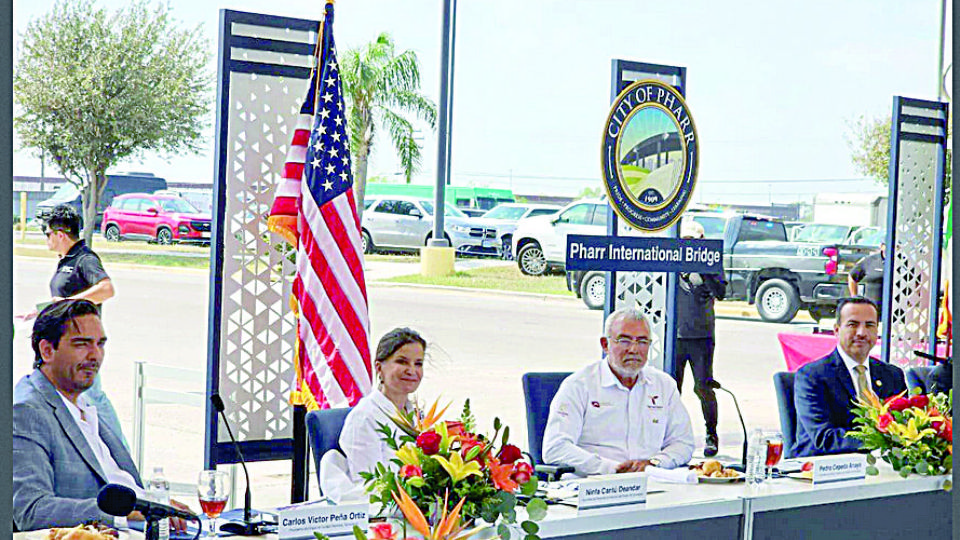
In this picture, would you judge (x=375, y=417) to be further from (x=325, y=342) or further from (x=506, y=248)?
(x=506, y=248)

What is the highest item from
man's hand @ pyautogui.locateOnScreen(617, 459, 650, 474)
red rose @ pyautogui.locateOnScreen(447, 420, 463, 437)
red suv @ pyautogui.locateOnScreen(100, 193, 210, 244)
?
red suv @ pyautogui.locateOnScreen(100, 193, 210, 244)

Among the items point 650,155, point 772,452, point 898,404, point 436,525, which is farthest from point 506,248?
point 436,525

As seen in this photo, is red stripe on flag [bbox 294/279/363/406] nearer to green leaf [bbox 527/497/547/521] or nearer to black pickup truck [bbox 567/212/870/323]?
green leaf [bbox 527/497/547/521]

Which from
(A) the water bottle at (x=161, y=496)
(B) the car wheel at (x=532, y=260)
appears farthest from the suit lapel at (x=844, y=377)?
(B) the car wheel at (x=532, y=260)

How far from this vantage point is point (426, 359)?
3.68m

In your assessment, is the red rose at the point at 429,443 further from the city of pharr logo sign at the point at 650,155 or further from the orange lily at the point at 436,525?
the city of pharr logo sign at the point at 650,155

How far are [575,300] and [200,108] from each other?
6147 mm

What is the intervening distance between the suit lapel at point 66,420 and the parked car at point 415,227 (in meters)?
16.5

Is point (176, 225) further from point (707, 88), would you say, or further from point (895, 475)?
point (895, 475)

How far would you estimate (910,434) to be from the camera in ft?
13.2

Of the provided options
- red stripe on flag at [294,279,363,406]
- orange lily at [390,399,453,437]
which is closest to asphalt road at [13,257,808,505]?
red stripe on flag at [294,279,363,406]

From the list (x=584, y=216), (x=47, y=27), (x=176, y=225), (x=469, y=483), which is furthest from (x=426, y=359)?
(x=176, y=225)

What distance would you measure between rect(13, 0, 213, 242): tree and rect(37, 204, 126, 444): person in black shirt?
12.0 meters

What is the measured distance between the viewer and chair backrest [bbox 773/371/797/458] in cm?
468
